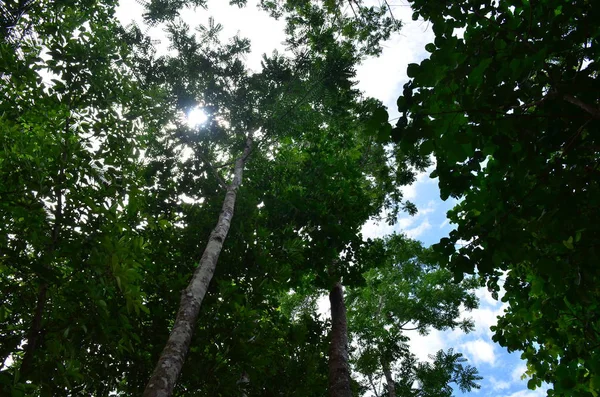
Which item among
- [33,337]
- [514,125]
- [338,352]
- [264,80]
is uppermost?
[264,80]

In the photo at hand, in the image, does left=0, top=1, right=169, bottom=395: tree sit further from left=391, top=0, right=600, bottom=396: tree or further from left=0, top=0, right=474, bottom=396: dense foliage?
left=391, top=0, right=600, bottom=396: tree

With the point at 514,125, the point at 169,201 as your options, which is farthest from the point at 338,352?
the point at 514,125

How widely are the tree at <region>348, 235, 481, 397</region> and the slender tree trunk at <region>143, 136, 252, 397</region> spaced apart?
23.7 ft

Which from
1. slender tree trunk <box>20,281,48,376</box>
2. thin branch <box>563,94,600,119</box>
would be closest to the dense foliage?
slender tree trunk <box>20,281,48,376</box>

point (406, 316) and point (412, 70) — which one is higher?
point (406, 316)

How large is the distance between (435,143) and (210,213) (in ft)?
20.9

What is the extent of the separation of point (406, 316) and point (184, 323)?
12149mm

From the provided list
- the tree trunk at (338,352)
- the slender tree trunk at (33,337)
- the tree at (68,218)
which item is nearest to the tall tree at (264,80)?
the tree trunk at (338,352)

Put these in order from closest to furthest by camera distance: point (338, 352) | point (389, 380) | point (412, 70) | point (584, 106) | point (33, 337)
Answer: point (412, 70) < point (584, 106) < point (33, 337) < point (338, 352) < point (389, 380)

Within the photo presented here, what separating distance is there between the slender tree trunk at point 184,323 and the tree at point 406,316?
23.7 ft

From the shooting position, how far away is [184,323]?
192 inches

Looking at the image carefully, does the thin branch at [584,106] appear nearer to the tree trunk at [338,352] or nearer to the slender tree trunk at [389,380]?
the tree trunk at [338,352]

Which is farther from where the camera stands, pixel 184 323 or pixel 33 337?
pixel 184 323

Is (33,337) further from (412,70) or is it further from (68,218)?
(412,70)
